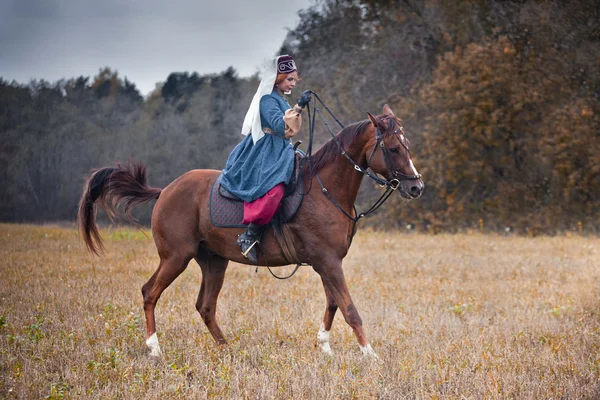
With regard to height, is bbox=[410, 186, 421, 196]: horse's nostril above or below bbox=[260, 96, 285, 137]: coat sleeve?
below

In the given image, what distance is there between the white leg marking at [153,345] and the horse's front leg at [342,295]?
1.81m

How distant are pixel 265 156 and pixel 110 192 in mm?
2358

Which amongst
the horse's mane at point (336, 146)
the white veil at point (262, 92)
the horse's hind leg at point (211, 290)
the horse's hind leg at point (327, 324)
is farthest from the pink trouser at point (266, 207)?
the horse's hind leg at point (211, 290)

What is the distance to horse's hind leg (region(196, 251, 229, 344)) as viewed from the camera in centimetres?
716

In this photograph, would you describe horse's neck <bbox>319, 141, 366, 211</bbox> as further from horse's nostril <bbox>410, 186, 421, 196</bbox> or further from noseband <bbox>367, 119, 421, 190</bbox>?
horse's nostril <bbox>410, 186, 421, 196</bbox>

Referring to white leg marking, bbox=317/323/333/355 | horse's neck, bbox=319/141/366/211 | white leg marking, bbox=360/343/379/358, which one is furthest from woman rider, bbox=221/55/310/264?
white leg marking, bbox=360/343/379/358

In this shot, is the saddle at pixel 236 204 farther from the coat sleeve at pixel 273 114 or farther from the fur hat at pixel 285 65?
the fur hat at pixel 285 65

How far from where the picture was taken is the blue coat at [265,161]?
252 inches

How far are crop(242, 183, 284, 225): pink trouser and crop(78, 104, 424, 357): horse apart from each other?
247 millimetres

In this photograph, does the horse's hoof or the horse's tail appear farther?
the horse's tail

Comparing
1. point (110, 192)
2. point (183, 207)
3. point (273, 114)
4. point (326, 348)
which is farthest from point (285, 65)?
A: point (326, 348)

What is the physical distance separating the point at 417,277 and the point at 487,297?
1.90 metres

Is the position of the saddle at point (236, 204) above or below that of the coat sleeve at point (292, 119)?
below

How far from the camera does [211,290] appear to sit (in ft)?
23.9
